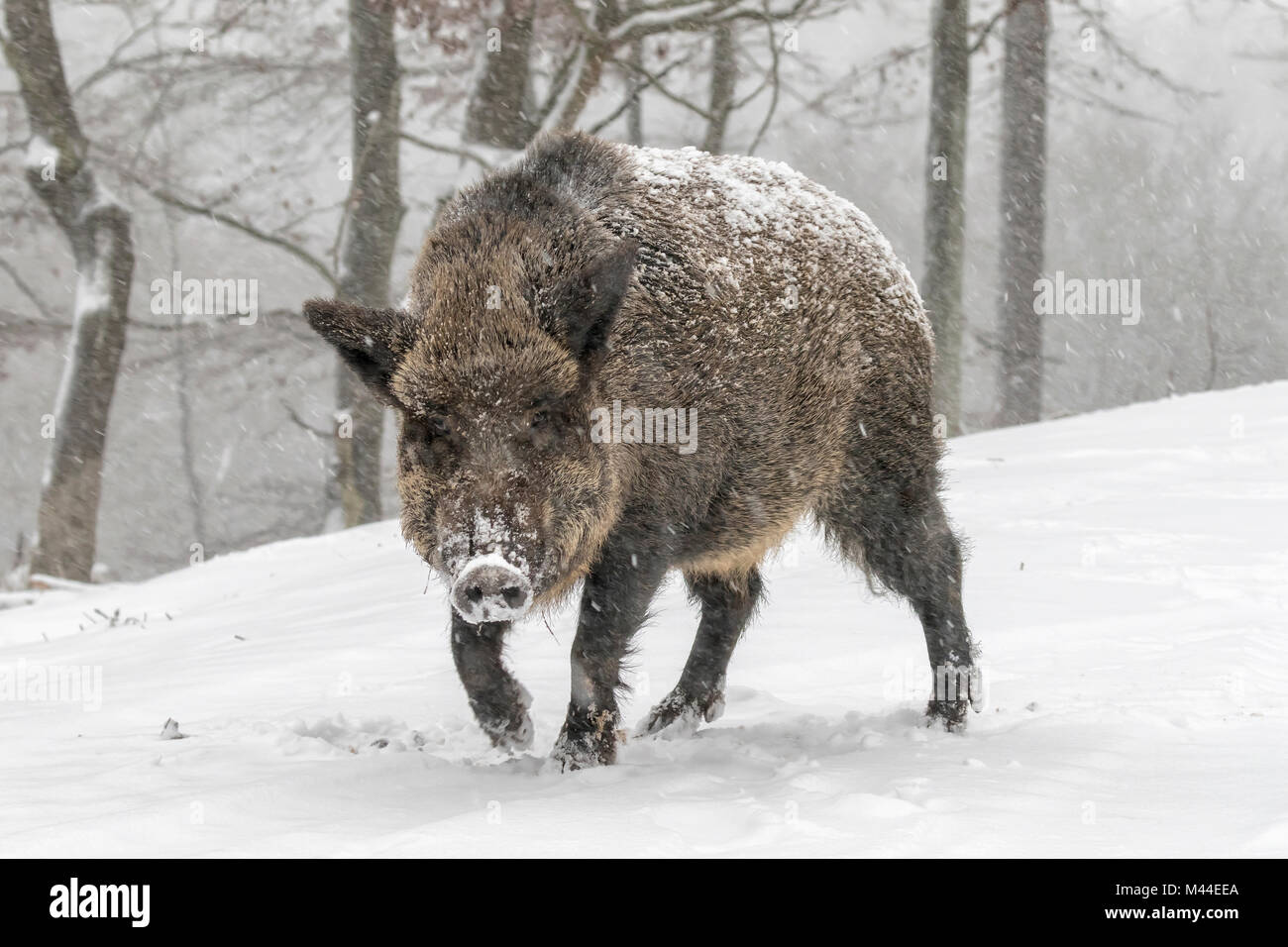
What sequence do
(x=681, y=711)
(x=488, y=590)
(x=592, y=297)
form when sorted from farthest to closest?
(x=681, y=711) → (x=592, y=297) → (x=488, y=590)

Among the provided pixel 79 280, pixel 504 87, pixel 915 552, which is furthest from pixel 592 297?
pixel 79 280

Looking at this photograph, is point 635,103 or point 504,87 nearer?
point 504,87

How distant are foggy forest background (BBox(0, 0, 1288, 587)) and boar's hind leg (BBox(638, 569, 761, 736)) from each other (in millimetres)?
2428

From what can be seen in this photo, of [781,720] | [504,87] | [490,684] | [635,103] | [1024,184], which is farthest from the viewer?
[1024,184]

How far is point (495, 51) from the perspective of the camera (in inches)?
456

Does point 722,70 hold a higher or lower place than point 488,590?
higher

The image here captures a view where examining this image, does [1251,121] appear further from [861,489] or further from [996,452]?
[861,489]

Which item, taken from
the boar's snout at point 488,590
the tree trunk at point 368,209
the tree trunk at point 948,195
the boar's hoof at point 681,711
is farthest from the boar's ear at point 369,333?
the tree trunk at point 948,195

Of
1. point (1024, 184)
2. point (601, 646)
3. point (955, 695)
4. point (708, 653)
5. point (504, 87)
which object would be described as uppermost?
point (504, 87)

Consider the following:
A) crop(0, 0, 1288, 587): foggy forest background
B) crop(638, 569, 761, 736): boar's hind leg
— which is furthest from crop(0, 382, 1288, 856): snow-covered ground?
crop(0, 0, 1288, 587): foggy forest background

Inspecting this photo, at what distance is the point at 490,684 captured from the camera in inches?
167

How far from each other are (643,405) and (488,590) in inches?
44.7

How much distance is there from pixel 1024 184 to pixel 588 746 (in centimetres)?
1126

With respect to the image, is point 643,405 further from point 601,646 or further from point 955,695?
point 955,695
